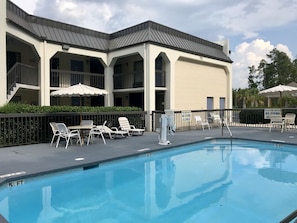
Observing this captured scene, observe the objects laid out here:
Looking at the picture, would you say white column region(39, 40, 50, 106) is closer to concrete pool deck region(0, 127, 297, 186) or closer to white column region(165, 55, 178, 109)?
concrete pool deck region(0, 127, 297, 186)

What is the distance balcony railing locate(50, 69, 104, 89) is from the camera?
17.4 m

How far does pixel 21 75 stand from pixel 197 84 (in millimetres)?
12141

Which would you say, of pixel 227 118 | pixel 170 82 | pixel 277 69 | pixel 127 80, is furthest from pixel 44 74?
pixel 277 69

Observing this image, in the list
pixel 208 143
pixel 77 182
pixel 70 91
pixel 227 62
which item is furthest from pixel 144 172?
pixel 227 62

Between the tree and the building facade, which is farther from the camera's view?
the tree

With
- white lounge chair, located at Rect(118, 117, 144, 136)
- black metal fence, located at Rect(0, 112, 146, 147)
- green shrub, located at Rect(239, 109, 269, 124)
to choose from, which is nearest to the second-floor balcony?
white lounge chair, located at Rect(118, 117, 144, 136)

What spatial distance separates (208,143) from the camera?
12.5m

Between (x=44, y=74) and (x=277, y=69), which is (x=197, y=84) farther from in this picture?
(x=277, y=69)

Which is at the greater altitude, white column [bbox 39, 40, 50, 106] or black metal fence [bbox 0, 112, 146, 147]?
white column [bbox 39, 40, 50, 106]

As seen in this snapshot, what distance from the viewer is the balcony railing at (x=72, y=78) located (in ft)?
57.0

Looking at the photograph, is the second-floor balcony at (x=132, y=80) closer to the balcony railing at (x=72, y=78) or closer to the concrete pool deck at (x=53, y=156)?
the balcony railing at (x=72, y=78)

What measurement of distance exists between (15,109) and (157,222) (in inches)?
317

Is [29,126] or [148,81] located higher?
[148,81]

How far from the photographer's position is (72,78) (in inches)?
723
